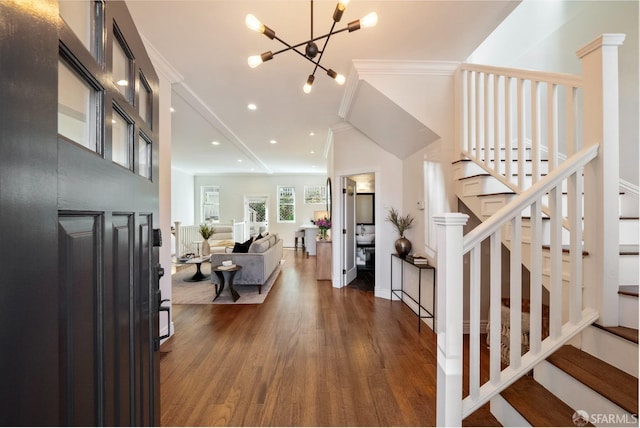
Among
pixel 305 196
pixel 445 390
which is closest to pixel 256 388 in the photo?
pixel 445 390

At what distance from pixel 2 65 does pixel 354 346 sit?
8.64ft

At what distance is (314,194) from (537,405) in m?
8.57

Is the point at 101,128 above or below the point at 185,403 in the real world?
above

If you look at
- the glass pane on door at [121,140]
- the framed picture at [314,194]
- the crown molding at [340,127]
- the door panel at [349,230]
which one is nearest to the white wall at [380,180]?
the crown molding at [340,127]

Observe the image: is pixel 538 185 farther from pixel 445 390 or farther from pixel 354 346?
pixel 354 346

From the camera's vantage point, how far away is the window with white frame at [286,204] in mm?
9508

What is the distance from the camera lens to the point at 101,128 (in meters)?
0.72

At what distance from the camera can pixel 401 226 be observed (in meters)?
3.43

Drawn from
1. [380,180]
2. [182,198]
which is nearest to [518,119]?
[380,180]

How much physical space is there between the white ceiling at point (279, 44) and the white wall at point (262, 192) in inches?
209

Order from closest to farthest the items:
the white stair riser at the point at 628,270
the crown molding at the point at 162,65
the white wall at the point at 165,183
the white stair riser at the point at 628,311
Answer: the white stair riser at the point at 628,311
the white stair riser at the point at 628,270
the crown molding at the point at 162,65
the white wall at the point at 165,183

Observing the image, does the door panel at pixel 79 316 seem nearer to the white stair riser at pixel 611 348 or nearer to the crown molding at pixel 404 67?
the white stair riser at pixel 611 348

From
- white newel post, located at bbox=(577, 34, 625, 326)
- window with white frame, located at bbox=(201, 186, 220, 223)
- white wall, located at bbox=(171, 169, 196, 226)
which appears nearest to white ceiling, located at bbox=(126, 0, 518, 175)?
white newel post, located at bbox=(577, 34, 625, 326)

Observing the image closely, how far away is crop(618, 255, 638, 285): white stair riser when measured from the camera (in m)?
1.39
